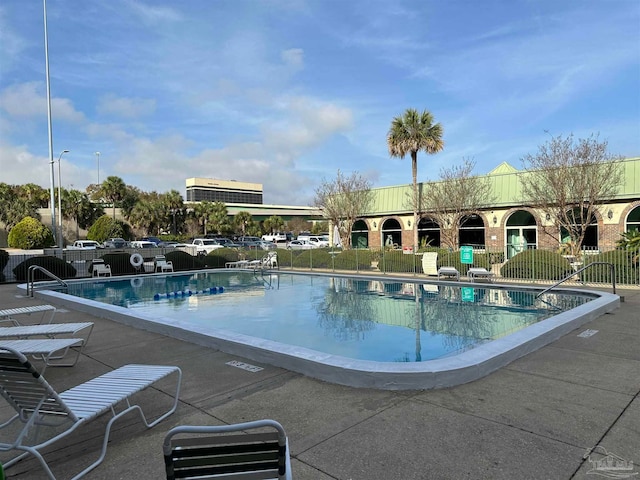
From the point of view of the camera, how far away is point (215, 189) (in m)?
150

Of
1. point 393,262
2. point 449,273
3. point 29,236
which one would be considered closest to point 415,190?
point 393,262

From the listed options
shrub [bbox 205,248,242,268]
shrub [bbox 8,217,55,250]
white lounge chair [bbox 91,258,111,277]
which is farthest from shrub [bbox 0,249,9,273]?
shrub [bbox 8,217,55,250]

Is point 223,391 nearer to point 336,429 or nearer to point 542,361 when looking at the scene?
point 336,429

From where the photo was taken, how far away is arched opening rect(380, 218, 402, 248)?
3306 cm

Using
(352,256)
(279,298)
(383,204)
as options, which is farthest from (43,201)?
(279,298)

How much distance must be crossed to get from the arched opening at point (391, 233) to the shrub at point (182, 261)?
14.1 metres

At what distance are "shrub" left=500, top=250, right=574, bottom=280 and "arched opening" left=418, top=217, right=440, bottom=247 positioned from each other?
14033mm

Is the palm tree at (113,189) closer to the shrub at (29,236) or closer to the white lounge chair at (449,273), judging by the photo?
the shrub at (29,236)

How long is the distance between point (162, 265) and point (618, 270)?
19.9 metres

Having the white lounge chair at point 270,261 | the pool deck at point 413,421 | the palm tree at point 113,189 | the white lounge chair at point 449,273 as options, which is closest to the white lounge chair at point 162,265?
the white lounge chair at point 270,261

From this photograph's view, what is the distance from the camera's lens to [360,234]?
118 feet

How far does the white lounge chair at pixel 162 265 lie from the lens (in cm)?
2308

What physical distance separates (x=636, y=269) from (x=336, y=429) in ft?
48.5

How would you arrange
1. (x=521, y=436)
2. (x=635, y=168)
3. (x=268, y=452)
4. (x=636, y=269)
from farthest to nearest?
1. (x=635, y=168)
2. (x=636, y=269)
3. (x=521, y=436)
4. (x=268, y=452)
